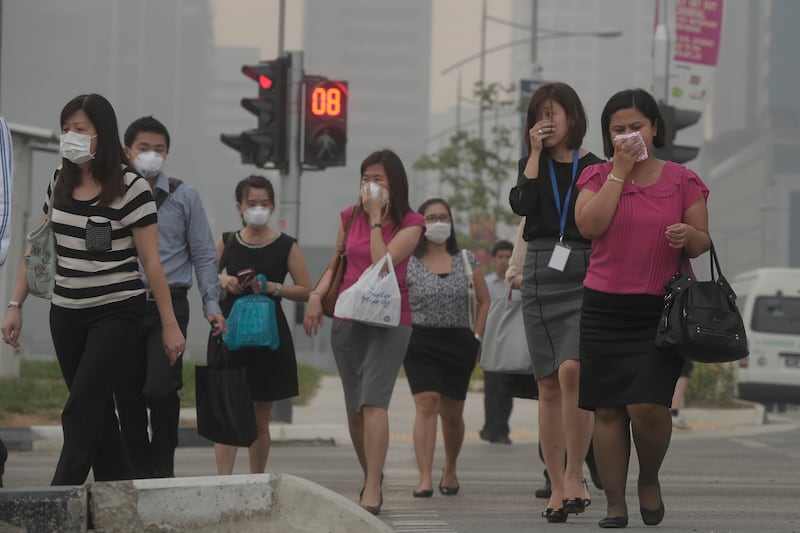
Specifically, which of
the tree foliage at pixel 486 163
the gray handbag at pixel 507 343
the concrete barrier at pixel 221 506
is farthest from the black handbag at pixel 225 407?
the tree foliage at pixel 486 163

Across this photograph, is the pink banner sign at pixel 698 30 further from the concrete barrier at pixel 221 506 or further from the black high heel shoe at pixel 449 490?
the concrete barrier at pixel 221 506

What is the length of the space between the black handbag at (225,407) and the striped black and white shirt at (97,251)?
1622 millimetres

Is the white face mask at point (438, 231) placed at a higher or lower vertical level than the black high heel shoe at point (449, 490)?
higher

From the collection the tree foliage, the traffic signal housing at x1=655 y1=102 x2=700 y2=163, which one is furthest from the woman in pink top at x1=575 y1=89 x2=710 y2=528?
the tree foliage

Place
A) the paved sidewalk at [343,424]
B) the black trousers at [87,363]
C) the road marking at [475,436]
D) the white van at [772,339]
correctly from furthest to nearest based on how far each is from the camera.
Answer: the white van at [772,339], the road marking at [475,436], the paved sidewalk at [343,424], the black trousers at [87,363]

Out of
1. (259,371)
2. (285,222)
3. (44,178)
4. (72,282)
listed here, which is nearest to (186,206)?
(259,371)

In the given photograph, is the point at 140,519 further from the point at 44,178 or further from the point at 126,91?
the point at 126,91

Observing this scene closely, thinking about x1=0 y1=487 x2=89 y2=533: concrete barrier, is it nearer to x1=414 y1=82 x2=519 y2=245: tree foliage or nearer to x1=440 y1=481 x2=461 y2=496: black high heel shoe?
x1=440 y1=481 x2=461 y2=496: black high heel shoe

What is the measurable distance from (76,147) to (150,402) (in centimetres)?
133

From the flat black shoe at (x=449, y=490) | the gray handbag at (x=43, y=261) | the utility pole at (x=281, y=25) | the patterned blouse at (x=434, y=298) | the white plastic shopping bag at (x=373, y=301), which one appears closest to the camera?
the gray handbag at (x=43, y=261)

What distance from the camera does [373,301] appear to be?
26.3ft

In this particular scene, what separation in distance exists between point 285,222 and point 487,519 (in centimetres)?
742

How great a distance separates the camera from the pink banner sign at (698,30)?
19906 mm

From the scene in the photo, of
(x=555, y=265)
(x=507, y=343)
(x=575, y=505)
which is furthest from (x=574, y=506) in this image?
(x=507, y=343)
